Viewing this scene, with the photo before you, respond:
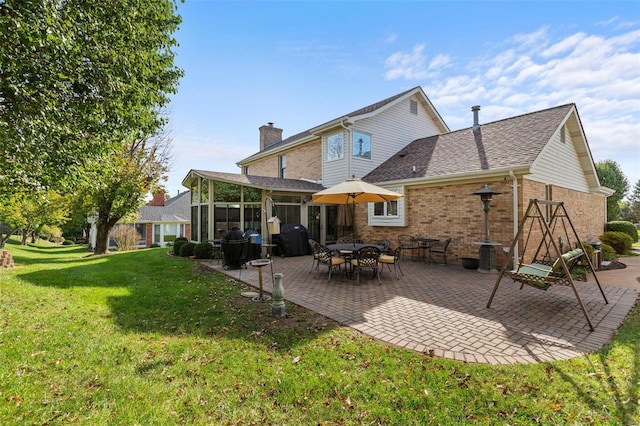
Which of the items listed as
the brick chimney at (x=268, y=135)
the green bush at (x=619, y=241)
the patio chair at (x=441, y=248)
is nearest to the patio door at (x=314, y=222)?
the patio chair at (x=441, y=248)

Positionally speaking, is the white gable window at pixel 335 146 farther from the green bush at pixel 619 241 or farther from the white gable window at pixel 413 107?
the green bush at pixel 619 241

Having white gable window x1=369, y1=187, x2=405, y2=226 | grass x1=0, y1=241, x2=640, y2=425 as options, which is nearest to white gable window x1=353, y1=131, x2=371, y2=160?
white gable window x1=369, y1=187, x2=405, y2=226

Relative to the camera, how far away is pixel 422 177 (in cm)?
1139

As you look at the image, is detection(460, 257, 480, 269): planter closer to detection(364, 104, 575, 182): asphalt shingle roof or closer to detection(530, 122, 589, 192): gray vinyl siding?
detection(364, 104, 575, 182): asphalt shingle roof

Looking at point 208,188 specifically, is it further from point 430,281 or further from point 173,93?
point 430,281

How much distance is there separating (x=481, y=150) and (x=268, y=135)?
17.5m

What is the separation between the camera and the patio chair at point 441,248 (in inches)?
408

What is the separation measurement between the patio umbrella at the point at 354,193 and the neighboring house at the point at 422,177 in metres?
3.17

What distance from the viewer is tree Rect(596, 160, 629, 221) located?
27241 mm

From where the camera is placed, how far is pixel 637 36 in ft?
27.7

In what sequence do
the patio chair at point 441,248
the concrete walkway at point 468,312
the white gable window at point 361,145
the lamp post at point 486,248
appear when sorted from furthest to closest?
the white gable window at point 361,145 → the patio chair at point 441,248 → the lamp post at point 486,248 → the concrete walkway at point 468,312

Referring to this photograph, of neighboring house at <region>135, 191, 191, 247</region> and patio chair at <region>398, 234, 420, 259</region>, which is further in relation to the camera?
neighboring house at <region>135, 191, 191, 247</region>

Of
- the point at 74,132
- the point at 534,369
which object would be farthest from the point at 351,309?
the point at 74,132

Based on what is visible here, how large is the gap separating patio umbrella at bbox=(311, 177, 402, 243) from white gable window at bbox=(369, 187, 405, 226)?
A: 3.31 meters
